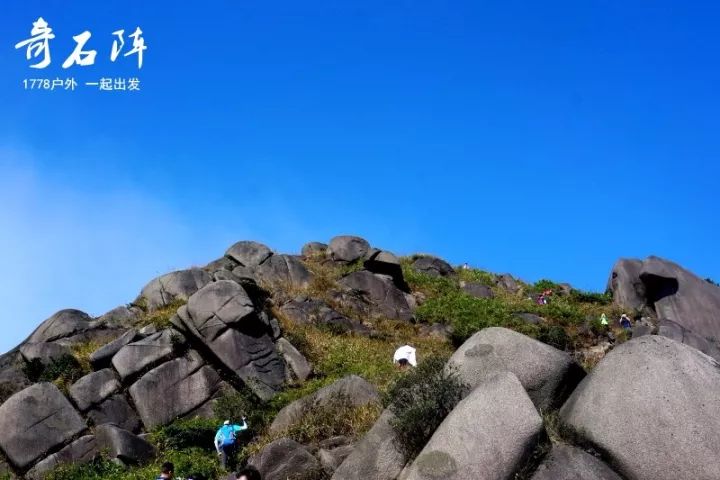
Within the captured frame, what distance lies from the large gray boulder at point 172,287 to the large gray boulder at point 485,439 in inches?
786

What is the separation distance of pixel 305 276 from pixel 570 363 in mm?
23164

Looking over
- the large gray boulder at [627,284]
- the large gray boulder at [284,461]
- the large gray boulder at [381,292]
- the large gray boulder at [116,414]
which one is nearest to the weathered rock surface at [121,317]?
the large gray boulder at [116,414]

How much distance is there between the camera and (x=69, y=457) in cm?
2077

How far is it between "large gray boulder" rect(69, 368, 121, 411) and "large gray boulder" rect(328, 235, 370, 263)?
17.6 m

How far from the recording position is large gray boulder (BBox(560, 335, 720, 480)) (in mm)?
11008

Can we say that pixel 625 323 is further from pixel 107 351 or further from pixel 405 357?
pixel 107 351

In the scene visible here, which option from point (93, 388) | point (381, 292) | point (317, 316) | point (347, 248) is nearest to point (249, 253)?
point (347, 248)

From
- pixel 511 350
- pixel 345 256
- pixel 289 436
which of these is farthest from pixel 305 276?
pixel 511 350

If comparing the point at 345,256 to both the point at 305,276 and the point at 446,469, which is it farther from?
the point at 446,469

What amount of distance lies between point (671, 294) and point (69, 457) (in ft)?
111

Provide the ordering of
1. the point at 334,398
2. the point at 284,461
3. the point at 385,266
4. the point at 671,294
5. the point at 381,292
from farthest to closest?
the point at 671,294
the point at 385,266
the point at 381,292
the point at 334,398
the point at 284,461

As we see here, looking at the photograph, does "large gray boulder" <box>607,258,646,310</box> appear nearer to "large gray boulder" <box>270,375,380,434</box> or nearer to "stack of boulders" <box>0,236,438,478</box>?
"stack of boulders" <box>0,236,438,478</box>

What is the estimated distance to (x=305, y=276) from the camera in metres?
35.5

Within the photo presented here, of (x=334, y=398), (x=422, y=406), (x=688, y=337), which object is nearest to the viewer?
(x=422, y=406)
